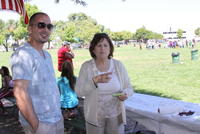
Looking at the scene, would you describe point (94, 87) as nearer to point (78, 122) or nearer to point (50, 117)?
point (50, 117)

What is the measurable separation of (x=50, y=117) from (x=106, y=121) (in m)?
0.86

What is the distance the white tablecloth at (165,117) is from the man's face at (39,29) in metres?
1.68

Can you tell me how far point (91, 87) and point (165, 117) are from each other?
0.97 metres

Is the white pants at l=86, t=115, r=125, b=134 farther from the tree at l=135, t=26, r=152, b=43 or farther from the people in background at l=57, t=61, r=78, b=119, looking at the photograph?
the tree at l=135, t=26, r=152, b=43

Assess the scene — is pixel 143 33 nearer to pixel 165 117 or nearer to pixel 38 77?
pixel 165 117

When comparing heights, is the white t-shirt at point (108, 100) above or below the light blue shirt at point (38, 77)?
below

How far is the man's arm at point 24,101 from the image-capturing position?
6.03 ft

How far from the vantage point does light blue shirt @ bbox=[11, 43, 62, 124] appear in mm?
1892

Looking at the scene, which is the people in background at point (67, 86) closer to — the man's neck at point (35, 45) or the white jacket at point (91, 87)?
the white jacket at point (91, 87)

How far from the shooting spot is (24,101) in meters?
1.84

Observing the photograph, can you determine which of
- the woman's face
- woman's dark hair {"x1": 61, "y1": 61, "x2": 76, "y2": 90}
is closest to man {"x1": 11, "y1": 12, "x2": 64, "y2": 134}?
the woman's face

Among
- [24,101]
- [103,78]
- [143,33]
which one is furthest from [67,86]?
[143,33]

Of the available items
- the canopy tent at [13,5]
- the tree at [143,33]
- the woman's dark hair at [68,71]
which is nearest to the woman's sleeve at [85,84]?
the woman's dark hair at [68,71]

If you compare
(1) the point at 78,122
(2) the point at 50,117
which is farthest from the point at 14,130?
(2) the point at 50,117
